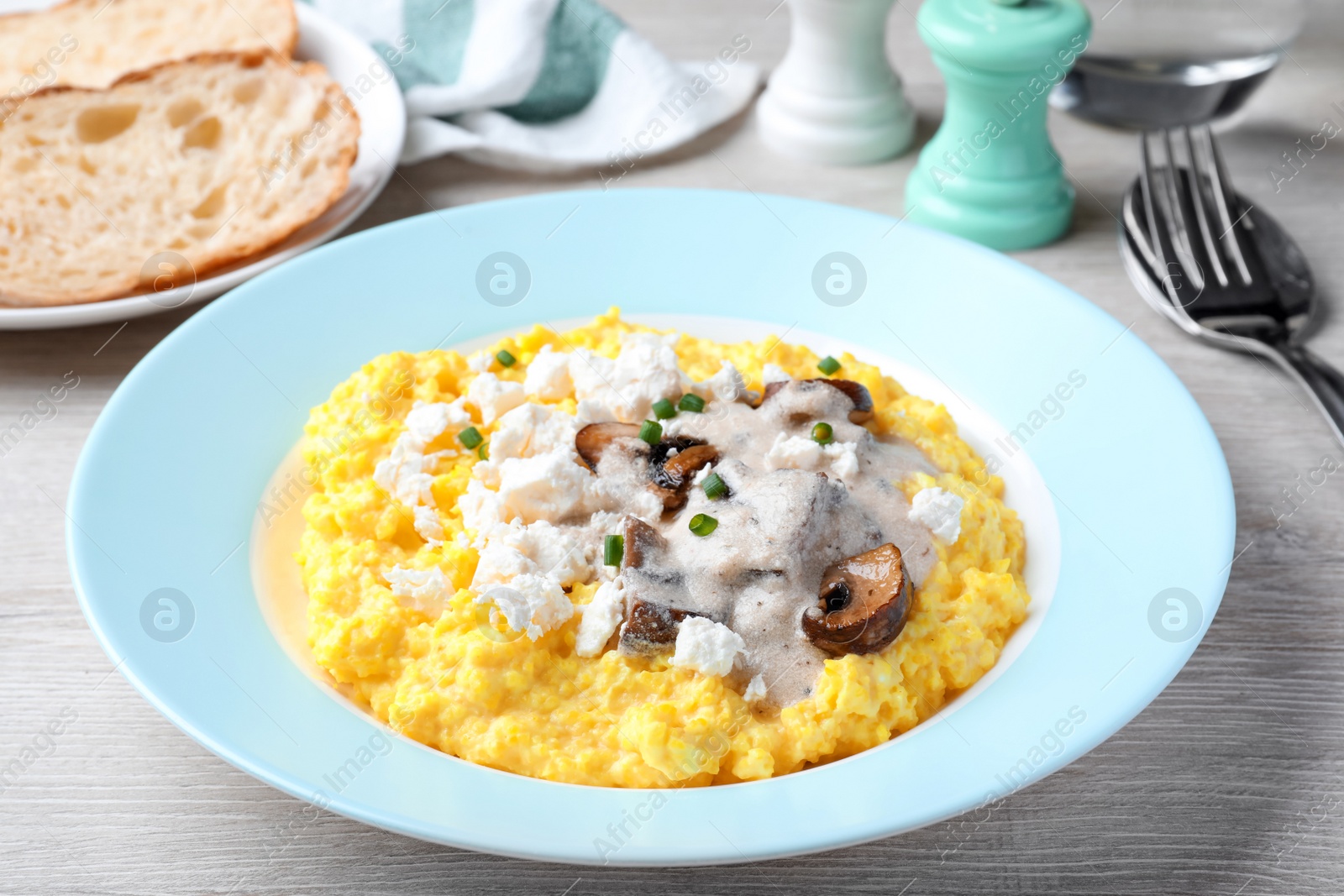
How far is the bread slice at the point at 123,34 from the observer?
4.71m

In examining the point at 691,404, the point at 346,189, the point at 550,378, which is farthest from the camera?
the point at 346,189

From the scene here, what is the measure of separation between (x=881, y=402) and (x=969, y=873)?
1198 millimetres

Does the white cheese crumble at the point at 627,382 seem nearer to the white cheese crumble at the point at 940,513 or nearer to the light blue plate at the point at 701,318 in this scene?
the light blue plate at the point at 701,318

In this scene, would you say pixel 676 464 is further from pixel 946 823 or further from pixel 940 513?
pixel 946 823

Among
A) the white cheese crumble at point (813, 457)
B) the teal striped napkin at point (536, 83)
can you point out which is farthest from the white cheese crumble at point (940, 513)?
the teal striped napkin at point (536, 83)

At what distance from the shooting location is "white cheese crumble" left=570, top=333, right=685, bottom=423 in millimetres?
2914

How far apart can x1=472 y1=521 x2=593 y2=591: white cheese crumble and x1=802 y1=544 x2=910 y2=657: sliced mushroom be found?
1.65ft

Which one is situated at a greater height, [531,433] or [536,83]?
[531,433]

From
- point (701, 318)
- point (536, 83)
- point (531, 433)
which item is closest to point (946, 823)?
point (531, 433)

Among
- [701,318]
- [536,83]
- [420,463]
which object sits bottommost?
[536,83]

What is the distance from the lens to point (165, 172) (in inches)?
163

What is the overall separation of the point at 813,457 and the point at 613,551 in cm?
52

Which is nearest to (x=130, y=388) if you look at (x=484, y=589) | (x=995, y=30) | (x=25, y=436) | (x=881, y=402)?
(x=25, y=436)

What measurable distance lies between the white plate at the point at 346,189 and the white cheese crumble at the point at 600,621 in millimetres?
1917
